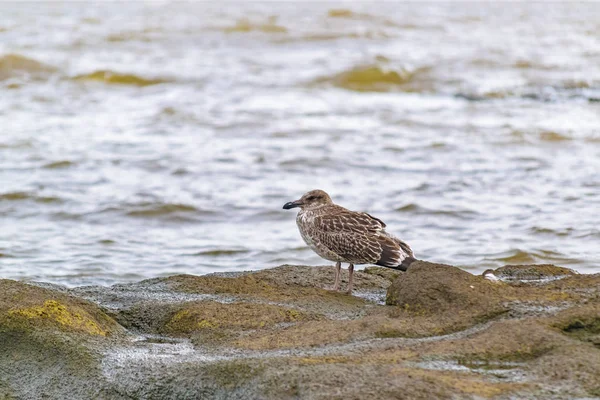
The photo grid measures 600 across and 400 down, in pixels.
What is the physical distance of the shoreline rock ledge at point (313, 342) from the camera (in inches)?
149

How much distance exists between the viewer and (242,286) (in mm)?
5781

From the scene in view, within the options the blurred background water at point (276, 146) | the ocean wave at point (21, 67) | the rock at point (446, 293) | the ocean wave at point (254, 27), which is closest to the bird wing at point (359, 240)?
the rock at point (446, 293)

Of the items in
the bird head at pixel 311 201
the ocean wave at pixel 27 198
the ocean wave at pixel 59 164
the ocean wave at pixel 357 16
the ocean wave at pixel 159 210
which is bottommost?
the ocean wave at pixel 159 210

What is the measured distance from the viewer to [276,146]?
1428 centimetres

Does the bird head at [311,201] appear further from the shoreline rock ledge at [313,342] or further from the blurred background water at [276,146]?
the blurred background water at [276,146]

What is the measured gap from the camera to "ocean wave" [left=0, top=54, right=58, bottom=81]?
21.5 metres

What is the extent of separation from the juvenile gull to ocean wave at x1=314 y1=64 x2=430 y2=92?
45.2 ft

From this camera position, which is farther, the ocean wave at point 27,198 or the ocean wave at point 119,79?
the ocean wave at point 119,79

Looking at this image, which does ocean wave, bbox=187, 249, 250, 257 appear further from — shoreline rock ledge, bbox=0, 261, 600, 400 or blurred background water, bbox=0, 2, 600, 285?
shoreline rock ledge, bbox=0, 261, 600, 400

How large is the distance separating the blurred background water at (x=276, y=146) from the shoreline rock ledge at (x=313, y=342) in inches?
114

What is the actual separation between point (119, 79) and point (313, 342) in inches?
679

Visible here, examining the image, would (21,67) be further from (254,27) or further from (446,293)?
(446,293)

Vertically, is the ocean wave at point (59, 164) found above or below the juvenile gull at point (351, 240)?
below

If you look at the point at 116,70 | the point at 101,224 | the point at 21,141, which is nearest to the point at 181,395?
the point at 101,224
